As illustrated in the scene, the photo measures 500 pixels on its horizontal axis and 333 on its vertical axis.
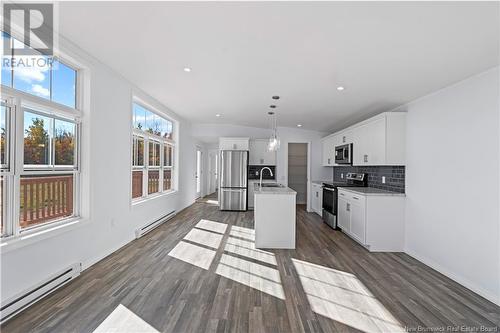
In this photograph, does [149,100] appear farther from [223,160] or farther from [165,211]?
[223,160]

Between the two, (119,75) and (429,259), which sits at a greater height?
(119,75)

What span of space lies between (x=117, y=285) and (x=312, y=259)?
99.0 inches

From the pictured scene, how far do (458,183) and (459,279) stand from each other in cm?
114

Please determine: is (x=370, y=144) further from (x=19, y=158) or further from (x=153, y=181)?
(x=19, y=158)

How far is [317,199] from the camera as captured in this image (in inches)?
274

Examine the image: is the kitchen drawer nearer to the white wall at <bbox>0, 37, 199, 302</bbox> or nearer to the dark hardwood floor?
the dark hardwood floor

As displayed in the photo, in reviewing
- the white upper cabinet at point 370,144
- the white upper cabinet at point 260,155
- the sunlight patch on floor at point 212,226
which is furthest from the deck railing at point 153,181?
the white upper cabinet at point 370,144

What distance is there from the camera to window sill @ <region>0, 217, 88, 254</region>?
216 cm

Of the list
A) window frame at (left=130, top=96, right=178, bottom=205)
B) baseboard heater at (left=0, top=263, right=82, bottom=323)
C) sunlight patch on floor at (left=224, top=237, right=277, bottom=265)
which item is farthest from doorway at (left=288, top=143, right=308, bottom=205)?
baseboard heater at (left=0, top=263, right=82, bottom=323)

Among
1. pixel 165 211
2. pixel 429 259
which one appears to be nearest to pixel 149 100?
pixel 165 211

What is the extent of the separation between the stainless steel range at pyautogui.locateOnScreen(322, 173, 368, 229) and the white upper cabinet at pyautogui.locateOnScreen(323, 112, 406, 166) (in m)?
0.61

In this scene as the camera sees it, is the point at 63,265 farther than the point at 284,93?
No

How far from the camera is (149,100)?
4.83m

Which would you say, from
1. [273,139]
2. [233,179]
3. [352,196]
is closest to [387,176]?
[352,196]
